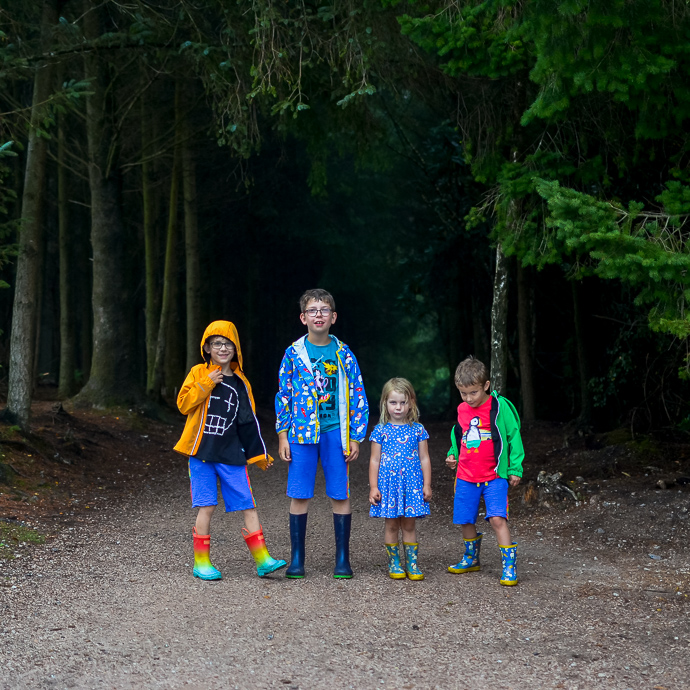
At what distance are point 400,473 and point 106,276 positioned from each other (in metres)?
10.3

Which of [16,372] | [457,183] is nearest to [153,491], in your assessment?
[16,372]

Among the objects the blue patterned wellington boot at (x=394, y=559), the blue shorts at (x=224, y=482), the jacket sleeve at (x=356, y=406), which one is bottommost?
the blue patterned wellington boot at (x=394, y=559)

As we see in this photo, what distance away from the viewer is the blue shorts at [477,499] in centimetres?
559

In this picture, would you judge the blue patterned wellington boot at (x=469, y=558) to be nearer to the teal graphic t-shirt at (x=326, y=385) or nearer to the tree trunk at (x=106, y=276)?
the teal graphic t-shirt at (x=326, y=385)

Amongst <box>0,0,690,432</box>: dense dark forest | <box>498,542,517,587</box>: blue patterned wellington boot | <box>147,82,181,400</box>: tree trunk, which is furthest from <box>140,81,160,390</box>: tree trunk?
<box>498,542,517,587</box>: blue patterned wellington boot

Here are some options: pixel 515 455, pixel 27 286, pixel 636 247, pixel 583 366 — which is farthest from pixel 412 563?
pixel 583 366

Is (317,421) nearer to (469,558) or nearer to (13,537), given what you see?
(469,558)

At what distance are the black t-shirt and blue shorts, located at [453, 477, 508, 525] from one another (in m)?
1.54

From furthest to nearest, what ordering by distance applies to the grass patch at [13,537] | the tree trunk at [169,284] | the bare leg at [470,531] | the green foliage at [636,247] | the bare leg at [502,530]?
the tree trunk at [169,284], the grass patch at [13,537], the bare leg at [470,531], the bare leg at [502,530], the green foliage at [636,247]

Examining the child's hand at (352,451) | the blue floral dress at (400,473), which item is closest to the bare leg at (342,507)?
the blue floral dress at (400,473)

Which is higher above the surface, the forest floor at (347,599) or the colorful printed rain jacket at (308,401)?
the colorful printed rain jacket at (308,401)

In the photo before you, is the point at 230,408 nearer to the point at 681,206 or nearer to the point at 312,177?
the point at 681,206

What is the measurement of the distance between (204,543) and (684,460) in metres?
6.18

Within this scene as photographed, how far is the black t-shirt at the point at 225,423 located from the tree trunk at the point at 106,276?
9133 millimetres
